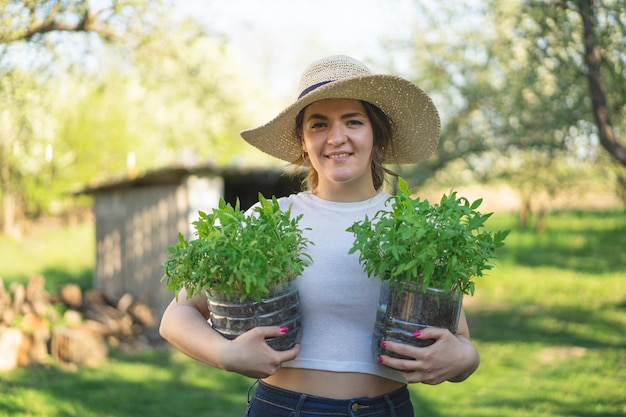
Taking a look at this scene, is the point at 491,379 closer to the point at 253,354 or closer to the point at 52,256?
the point at 253,354

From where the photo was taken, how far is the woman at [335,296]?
2.19m

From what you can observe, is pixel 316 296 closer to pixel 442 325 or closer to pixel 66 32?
pixel 442 325

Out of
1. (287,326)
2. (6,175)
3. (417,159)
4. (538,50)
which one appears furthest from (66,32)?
(6,175)

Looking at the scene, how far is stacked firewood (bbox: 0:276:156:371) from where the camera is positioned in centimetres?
909

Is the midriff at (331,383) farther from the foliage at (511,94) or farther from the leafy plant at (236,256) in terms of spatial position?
the foliage at (511,94)

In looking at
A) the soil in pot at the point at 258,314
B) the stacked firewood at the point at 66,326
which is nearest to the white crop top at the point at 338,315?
the soil in pot at the point at 258,314

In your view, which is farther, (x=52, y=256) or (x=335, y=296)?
(x=52, y=256)

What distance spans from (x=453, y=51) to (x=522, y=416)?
669 centimetres

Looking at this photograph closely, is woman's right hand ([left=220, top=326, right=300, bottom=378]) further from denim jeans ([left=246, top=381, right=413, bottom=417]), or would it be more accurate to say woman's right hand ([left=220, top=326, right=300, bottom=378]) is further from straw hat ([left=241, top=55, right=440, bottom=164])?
straw hat ([left=241, top=55, right=440, bottom=164])

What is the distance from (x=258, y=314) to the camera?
1970 mm

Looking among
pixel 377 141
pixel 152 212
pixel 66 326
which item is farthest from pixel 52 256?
pixel 377 141

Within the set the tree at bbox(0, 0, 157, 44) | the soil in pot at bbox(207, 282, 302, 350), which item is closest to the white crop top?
the soil in pot at bbox(207, 282, 302, 350)

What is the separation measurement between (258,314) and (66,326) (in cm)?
899

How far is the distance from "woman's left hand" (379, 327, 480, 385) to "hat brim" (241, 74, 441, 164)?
80 cm
